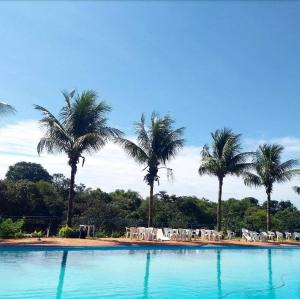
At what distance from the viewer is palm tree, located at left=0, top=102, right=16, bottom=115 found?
60.7ft

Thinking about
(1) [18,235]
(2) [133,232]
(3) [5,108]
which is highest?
(3) [5,108]

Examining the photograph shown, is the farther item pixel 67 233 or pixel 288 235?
pixel 288 235

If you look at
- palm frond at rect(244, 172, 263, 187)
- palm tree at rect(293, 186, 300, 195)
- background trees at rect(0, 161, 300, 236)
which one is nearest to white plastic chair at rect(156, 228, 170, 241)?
background trees at rect(0, 161, 300, 236)

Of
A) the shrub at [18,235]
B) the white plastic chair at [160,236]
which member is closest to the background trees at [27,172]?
the white plastic chair at [160,236]

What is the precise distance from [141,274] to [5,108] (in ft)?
35.3

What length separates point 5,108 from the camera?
61.0 ft

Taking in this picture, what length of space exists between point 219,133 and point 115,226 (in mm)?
8603

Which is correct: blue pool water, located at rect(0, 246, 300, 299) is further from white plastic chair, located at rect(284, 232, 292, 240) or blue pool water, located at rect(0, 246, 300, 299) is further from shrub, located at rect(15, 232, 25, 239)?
white plastic chair, located at rect(284, 232, 292, 240)

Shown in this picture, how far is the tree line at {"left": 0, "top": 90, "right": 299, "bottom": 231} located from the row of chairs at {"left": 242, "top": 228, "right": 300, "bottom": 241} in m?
1.60

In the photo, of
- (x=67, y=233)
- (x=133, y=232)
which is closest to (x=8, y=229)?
(x=67, y=233)

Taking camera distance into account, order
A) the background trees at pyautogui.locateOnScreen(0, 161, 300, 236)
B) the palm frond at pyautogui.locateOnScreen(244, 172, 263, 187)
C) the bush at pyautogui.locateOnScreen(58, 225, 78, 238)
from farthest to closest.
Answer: the palm frond at pyautogui.locateOnScreen(244, 172, 263, 187)
the background trees at pyautogui.locateOnScreen(0, 161, 300, 236)
the bush at pyautogui.locateOnScreen(58, 225, 78, 238)

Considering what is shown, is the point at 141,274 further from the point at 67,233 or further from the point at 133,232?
the point at 133,232

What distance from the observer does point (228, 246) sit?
67.1 feet

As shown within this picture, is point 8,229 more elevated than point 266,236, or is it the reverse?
point 266,236
